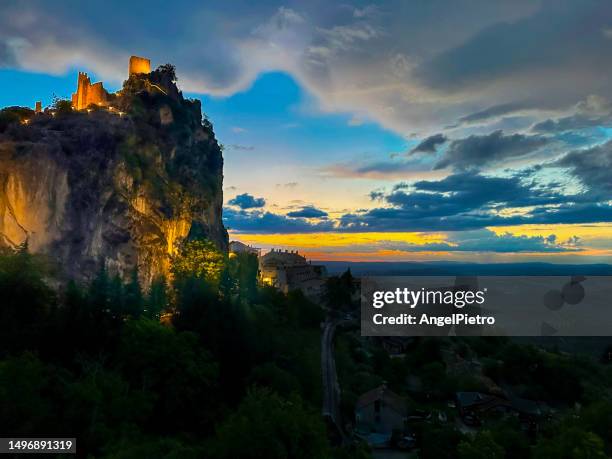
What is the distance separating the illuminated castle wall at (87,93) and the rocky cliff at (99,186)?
364 centimetres

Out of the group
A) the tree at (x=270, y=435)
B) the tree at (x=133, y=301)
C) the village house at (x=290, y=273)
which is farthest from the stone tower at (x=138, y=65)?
the tree at (x=270, y=435)

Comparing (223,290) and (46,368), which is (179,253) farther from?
(46,368)

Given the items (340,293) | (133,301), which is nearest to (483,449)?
(133,301)

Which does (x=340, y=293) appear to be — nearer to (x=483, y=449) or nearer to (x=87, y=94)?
(x=87, y=94)

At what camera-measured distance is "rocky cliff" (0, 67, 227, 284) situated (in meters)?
55.2

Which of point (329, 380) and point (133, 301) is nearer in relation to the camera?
point (133, 301)

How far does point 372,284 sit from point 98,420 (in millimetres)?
83656

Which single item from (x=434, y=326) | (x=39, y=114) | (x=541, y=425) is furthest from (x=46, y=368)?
(x=434, y=326)

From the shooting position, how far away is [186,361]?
27875 millimetres

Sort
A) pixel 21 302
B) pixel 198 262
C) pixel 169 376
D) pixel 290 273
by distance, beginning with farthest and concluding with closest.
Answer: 1. pixel 290 273
2. pixel 198 262
3. pixel 21 302
4. pixel 169 376

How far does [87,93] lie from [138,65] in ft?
35.9

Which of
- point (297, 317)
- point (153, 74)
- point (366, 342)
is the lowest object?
point (366, 342)

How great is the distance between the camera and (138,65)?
78.5 m

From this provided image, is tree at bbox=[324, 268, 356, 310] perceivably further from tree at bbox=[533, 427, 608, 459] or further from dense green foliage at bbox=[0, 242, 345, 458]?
tree at bbox=[533, 427, 608, 459]
